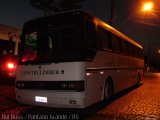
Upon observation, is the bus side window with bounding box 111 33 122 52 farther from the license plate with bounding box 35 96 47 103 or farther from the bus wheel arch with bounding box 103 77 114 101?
the license plate with bounding box 35 96 47 103

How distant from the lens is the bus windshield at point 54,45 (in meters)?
8.01

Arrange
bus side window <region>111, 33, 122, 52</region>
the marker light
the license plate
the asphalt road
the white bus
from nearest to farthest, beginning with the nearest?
the white bus < the license plate < the asphalt road < bus side window <region>111, 33, 122, 52</region> < the marker light

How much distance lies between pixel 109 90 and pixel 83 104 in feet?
9.02

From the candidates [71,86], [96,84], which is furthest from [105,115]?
[71,86]

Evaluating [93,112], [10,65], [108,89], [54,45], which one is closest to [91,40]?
[54,45]

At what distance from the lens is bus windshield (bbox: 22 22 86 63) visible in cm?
801

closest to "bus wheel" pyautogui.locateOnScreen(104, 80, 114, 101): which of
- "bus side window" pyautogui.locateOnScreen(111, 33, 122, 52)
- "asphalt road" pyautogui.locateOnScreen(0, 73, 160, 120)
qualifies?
"asphalt road" pyautogui.locateOnScreen(0, 73, 160, 120)

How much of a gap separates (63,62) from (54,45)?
0.82 metres

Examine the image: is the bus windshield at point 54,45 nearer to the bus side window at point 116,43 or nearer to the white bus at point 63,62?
the white bus at point 63,62

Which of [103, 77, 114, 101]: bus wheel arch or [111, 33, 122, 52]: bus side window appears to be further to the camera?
[111, 33, 122, 52]: bus side window

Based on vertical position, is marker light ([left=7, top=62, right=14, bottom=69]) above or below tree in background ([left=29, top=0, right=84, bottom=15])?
below

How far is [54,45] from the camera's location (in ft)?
28.1

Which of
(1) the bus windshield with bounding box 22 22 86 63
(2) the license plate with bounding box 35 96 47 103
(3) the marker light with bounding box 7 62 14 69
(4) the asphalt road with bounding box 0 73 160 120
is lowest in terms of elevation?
(4) the asphalt road with bounding box 0 73 160 120

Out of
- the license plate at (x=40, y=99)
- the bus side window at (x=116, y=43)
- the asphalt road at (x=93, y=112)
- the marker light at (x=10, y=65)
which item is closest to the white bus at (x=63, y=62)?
the license plate at (x=40, y=99)
